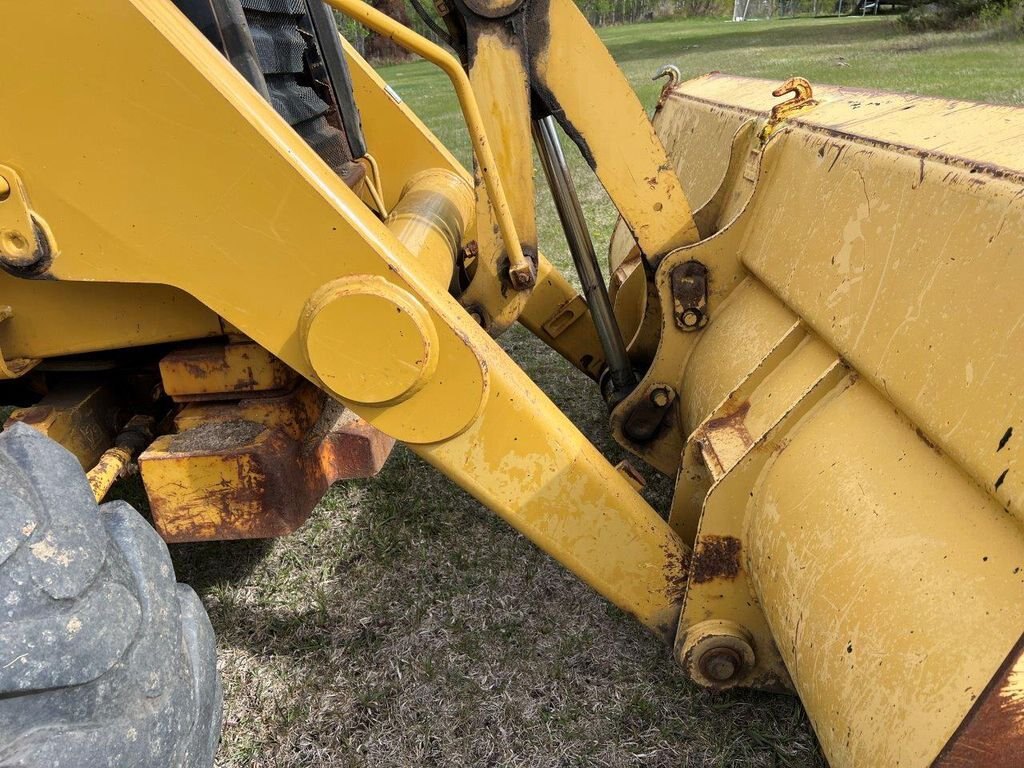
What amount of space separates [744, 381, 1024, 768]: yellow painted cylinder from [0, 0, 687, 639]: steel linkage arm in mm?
436

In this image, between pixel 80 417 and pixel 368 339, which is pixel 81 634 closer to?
pixel 368 339

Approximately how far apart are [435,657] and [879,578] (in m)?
1.26

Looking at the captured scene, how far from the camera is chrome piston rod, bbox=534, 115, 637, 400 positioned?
7.44 ft

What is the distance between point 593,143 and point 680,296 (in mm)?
481

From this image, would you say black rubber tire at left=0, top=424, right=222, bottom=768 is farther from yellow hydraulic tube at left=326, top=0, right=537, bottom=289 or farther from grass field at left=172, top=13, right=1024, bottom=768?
yellow hydraulic tube at left=326, top=0, right=537, bottom=289

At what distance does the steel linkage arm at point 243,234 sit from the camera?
1246mm

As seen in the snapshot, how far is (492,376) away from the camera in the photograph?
1504 mm

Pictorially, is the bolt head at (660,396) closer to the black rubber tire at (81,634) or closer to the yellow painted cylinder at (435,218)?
the yellow painted cylinder at (435,218)

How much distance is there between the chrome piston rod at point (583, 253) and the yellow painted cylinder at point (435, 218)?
1.17 feet

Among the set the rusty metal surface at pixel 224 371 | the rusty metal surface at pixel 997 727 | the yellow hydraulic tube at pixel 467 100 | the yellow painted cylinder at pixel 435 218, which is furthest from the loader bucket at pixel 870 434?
the rusty metal surface at pixel 224 371

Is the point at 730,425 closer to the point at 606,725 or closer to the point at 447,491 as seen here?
the point at 606,725

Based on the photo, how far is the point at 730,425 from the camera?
5.92ft

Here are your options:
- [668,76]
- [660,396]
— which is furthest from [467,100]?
[668,76]

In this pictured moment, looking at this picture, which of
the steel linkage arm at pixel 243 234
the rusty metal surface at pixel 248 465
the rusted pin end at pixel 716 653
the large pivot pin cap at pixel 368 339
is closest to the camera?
the steel linkage arm at pixel 243 234
